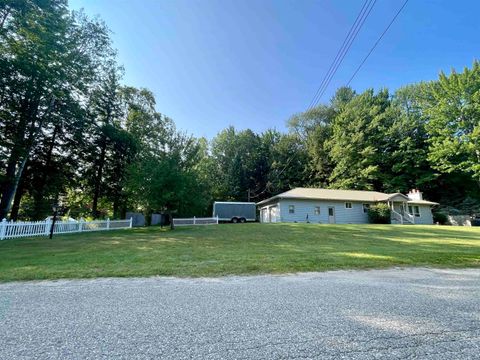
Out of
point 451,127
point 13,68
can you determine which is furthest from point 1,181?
point 451,127

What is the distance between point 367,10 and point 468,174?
116ft

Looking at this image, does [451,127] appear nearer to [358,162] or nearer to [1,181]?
[358,162]

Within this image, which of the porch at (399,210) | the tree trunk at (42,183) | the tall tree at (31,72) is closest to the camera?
the tall tree at (31,72)

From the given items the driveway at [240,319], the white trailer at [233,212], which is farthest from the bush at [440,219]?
the driveway at [240,319]

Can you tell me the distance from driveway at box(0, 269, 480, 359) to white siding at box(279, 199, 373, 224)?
63.8ft

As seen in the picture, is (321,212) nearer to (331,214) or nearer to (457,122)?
(331,214)

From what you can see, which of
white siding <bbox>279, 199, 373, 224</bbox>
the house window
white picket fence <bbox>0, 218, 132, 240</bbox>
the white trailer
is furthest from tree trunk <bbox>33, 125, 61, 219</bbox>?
the house window

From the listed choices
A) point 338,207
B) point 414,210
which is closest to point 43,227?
point 338,207

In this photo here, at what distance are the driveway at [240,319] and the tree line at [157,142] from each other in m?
13.0

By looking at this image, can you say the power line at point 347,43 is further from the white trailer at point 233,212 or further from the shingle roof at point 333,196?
the white trailer at point 233,212

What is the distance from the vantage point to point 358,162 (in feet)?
117

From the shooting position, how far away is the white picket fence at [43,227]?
1194 cm

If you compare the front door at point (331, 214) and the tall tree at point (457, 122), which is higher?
the tall tree at point (457, 122)

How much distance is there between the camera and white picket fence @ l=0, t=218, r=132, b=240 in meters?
11.9
